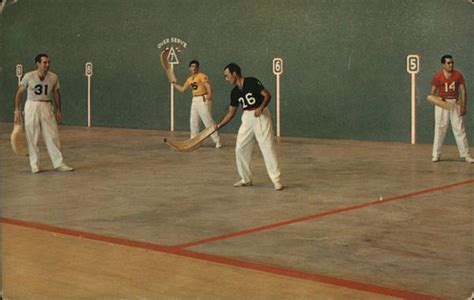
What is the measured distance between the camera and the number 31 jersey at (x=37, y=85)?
40.4ft

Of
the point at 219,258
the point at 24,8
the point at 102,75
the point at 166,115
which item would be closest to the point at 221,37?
the point at 166,115

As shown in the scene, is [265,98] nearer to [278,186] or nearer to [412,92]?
[278,186]

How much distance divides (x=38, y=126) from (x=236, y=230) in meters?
5.47

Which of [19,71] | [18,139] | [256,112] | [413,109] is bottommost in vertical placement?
[18,139]

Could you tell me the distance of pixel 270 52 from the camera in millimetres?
20125

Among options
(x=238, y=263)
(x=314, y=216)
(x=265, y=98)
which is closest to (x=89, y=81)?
(x=265, y=98)

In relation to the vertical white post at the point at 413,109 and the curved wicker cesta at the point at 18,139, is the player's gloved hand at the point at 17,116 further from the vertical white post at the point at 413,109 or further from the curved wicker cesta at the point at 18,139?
the vertical white post at the point at 413,109

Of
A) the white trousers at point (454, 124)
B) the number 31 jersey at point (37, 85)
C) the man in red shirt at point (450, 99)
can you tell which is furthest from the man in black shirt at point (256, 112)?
the white trousers at point (454, 124)

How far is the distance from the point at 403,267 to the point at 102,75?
18455 mm

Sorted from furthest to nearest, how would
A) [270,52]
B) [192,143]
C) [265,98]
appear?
[270,52], [192,143], [265,98]

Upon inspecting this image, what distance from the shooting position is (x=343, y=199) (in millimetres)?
10008

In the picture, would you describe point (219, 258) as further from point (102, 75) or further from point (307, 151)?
point (102, 75)

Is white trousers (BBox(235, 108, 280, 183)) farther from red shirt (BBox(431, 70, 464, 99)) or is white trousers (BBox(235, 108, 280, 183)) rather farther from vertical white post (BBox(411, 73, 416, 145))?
vertical white post (BBox(411, 73, 416, 145))

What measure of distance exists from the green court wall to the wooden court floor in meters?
3.82
